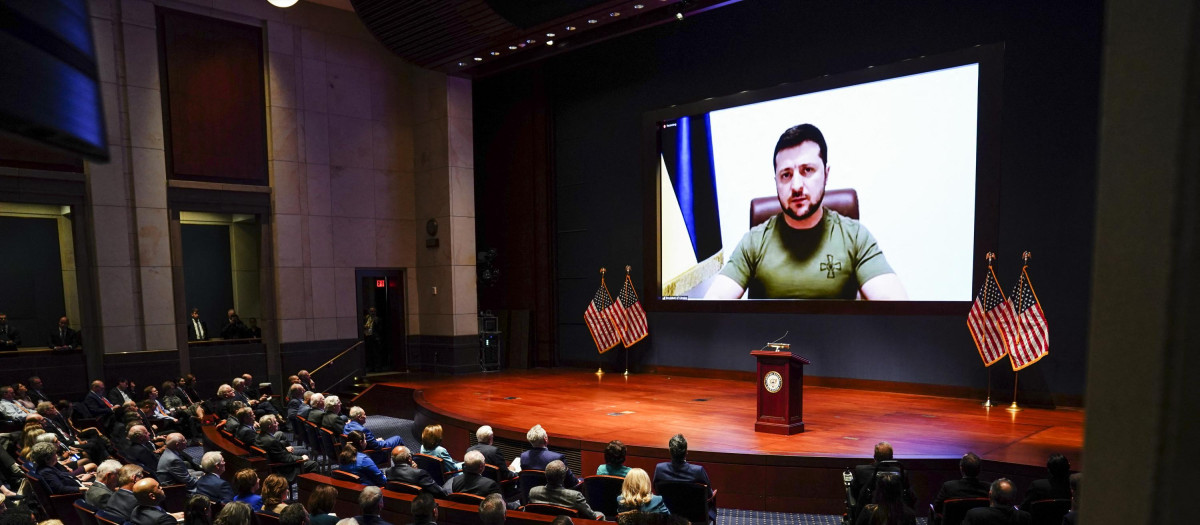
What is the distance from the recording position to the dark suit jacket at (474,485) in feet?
14.1

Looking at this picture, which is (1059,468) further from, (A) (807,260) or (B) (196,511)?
(A) (807,260)

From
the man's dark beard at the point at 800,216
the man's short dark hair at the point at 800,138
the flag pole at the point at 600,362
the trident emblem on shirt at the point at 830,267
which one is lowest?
the flag pole at the point at 600,362

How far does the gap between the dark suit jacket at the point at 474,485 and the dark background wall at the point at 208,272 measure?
35.2 ft

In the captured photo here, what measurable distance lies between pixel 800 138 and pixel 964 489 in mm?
5999

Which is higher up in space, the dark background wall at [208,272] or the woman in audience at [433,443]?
the dark background wall at [208,272]

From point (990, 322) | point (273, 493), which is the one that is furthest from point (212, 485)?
point (990, 322)

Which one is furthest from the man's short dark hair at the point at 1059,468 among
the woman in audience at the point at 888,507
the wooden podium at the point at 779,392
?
the wooden podium at the point at 779,392

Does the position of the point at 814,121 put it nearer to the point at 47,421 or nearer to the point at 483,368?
the point at 483,368

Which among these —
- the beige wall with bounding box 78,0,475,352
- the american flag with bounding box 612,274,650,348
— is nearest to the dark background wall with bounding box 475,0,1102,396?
the american flag with bounding box 612,274,650,348

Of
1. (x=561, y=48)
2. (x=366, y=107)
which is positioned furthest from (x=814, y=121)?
(x=366, y=107)

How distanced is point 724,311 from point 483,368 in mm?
4482

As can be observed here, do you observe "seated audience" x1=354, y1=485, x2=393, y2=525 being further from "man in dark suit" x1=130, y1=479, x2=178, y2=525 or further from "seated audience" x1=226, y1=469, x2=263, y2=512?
"man in dark suit" x1=130, y1=479, x2=178, y2=525

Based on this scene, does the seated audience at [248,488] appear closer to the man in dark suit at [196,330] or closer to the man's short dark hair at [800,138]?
the man's short dark hair at [800,138]

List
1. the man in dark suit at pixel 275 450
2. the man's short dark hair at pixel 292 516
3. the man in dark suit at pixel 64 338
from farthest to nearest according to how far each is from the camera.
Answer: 1. the man in dark suit at pixel 64 338
2. the man in dark suit at pixel 275 450
3. the man's short dark hair at pixel 292 516
